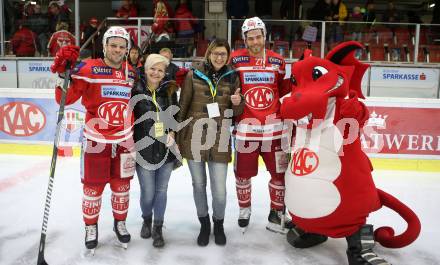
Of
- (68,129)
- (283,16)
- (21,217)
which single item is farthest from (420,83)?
(21,217)

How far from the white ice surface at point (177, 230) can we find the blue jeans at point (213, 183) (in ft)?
0.82

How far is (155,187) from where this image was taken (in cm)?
290

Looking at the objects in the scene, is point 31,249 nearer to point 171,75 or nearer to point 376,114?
point 171,75

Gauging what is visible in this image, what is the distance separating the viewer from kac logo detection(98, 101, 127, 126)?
270 centimetres

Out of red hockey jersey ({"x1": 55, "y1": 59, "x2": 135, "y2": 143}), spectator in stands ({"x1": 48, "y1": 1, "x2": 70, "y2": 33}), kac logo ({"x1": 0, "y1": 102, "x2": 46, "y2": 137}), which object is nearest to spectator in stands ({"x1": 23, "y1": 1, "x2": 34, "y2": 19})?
spectator in stands ({"x1": 48, "y1": 1, "x2": 70, "y2": 33})

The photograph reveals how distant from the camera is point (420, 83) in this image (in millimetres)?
5996

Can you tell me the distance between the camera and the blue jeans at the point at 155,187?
111 inches

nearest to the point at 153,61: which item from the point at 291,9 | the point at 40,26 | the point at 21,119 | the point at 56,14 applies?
the point at 21,119

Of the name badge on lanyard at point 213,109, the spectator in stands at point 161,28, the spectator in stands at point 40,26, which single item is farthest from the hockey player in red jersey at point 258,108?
the spectator in stands at point 40,26

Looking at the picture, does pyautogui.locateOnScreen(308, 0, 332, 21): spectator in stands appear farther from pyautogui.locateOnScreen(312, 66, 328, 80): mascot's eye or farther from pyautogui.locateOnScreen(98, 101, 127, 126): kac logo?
pyautogui.locateOnScreen(98, 101, 127, 126): kac logo

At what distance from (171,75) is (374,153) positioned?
276cm

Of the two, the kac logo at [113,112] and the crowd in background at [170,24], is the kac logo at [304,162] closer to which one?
the kac logo at [113,112]

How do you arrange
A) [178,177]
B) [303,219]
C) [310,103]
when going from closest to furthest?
[310,103] < [303,219] < [178,177]

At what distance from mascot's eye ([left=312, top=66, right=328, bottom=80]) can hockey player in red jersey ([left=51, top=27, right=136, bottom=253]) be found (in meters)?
1.11
